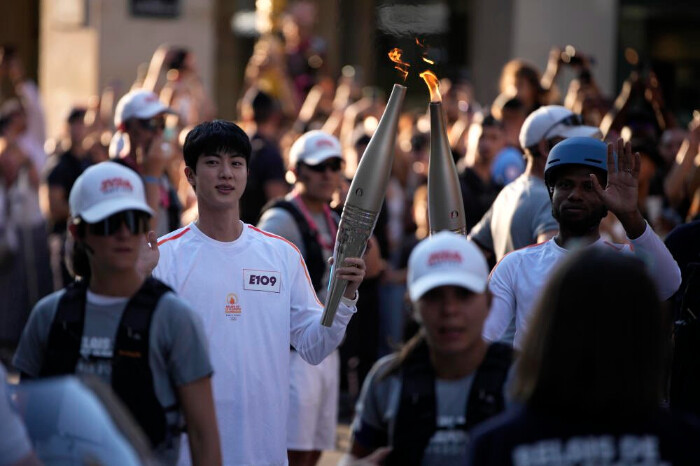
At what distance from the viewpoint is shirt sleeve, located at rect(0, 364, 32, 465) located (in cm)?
339

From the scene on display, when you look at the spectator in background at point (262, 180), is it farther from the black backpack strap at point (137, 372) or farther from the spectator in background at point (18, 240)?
the black backpack strap at point (137, 372)

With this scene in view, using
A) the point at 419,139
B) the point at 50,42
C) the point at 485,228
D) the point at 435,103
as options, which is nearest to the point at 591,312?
the point at 435,103

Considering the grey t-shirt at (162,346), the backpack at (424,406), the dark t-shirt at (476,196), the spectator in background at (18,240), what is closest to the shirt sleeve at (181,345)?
the grey t-shirt at (162,346)

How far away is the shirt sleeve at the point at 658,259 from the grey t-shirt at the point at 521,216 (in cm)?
111

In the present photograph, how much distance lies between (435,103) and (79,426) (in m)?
2.28

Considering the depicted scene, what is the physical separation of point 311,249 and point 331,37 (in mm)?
16431

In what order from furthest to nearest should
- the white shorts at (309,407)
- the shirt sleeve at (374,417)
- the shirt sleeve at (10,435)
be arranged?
the white shorts at (309,407) < the shirt sleeve at (374,417) < the shirt sleeve at (10,435)

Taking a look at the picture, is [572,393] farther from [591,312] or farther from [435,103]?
[435,103]

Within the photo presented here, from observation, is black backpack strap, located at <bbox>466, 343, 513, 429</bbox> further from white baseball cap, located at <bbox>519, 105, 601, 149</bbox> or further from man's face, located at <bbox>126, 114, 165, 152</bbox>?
man's face, located at <bbox>126, 114, 165, 152</bbox>

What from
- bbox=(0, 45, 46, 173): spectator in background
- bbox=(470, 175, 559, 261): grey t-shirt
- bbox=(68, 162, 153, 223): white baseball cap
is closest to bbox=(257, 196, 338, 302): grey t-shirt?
bbox=(470, 175, 559, 261): grey t-shirt

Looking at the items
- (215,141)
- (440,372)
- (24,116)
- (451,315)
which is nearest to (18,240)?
(24,116)

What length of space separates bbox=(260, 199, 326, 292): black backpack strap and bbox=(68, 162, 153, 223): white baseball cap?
114 inches

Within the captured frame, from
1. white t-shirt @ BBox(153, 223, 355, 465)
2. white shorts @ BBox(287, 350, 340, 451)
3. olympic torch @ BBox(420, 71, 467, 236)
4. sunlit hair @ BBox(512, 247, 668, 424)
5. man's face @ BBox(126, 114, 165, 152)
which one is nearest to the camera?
sunlit hair @ BBox(512, 247, 668, 424)

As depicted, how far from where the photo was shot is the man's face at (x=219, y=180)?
5.09 m
